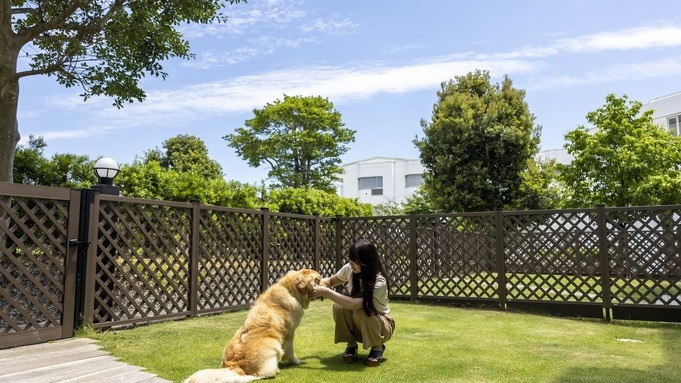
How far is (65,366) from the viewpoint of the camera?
3588mm

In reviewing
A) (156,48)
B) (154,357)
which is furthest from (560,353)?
(156,48)

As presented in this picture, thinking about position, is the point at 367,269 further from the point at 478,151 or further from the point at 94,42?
the point at 478,151

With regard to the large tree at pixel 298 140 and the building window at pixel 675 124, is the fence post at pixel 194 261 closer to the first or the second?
the large tree at pixel 298 140

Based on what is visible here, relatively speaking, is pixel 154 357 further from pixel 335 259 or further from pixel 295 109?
pixel 295 109

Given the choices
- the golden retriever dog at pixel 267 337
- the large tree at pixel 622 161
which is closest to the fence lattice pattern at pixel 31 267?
the golden retriever dog at pixel 267 337

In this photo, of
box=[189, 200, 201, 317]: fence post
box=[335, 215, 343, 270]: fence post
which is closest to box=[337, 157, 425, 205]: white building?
box=[335, 215, 343, 270]: fence post

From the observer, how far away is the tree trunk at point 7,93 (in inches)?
268

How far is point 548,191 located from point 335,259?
434 inches

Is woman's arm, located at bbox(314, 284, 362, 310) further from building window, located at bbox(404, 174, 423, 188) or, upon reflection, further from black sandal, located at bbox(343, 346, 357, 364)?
building window, located at bbox(404, 174, 423, 188)

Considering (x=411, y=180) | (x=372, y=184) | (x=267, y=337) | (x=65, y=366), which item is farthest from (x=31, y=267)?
(x=372, y=184)

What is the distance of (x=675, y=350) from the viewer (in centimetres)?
457

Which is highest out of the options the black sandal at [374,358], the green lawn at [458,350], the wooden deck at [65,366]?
the black sandal at [374,358]

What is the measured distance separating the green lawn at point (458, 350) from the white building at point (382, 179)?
104 ft

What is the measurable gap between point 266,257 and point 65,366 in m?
3.92
